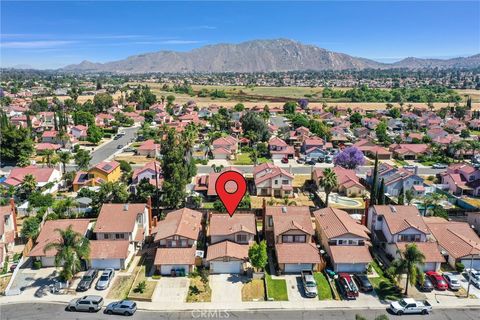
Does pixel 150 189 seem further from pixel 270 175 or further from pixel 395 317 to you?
pixel 395 317

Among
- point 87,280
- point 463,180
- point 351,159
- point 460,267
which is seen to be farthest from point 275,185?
point 87,280

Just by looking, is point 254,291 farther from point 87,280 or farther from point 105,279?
point 87,280

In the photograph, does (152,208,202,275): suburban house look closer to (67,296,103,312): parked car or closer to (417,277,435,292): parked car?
(67,296,103,312): parked car

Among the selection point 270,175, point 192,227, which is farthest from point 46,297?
point 270,175

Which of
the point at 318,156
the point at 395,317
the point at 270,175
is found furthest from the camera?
the point at 318,156

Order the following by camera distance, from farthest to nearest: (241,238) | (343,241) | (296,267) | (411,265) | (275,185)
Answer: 1. (275,185)
2. (241,238)
3. (343,241)
4. (296,267)
5. (411,265)

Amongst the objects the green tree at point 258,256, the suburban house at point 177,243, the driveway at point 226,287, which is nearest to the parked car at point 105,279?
the suburban house at point 177,243
